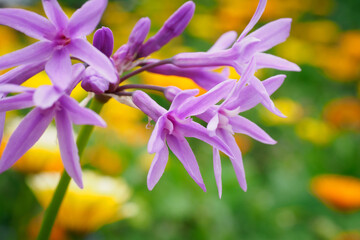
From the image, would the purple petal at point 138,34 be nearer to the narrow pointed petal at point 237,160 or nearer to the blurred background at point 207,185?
the narrow pointed petal at point 237,160

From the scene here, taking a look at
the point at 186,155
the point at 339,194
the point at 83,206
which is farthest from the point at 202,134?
the point at 339,194

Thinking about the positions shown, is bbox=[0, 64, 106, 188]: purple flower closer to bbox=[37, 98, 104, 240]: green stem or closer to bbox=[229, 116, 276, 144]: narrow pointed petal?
bbox=[37, 98, 104, 240]: green stem

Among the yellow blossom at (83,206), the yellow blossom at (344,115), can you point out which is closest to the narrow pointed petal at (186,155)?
the yellow blossom at (83,206)

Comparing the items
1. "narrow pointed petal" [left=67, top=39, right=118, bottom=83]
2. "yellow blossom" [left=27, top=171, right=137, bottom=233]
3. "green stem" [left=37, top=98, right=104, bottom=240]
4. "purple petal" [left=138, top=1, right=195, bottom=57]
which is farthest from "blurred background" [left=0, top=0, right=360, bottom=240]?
"narrow pointed petal" [left=67, top=39, right=118, bottom=83]

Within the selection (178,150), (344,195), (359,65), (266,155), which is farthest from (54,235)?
(359,65)

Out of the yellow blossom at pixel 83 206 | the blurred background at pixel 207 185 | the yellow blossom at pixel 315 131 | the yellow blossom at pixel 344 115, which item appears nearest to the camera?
the yellow blossom at pixel 83 206

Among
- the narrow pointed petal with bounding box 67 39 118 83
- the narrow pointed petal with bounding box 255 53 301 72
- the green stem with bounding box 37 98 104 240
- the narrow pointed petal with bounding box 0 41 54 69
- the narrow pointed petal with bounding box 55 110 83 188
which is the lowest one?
the green stem with bounding box 37 98 104 240
